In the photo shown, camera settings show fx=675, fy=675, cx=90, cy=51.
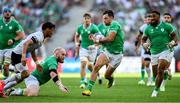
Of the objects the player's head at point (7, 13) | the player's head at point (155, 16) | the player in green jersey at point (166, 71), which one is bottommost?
the player in green jersey at point (166, 71)

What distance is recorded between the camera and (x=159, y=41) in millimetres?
21047

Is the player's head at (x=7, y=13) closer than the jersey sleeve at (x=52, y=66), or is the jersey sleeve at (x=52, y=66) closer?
the jersey sleeve at (x=52, y=66)

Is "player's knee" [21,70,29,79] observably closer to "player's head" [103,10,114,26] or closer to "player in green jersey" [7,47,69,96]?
"player in green jersey" [7,47,69,96]

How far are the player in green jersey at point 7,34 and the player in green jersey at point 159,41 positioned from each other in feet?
19.1

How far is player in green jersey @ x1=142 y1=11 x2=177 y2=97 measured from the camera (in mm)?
20578

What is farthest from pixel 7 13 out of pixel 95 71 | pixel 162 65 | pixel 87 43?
pixel 162 65

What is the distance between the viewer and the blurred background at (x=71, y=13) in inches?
1679

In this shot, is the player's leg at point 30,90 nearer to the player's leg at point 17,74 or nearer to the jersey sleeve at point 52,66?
the player's leg at point 17,74

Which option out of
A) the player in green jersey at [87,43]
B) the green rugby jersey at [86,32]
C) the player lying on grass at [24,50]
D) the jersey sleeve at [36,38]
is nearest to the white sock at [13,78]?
the player lying on grass at [24,50]

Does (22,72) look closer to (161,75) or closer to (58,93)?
(58,93)

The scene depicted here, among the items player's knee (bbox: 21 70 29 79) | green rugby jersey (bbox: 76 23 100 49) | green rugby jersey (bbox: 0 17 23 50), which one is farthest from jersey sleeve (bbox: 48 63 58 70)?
green rugby jersey (bbox: 76 23 100 49)

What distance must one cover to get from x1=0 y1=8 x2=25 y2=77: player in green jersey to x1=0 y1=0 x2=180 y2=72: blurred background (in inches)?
636

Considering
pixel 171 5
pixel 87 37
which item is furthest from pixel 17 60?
pixel 171 5

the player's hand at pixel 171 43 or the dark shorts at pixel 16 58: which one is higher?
the player's hand at pixel 171 43
